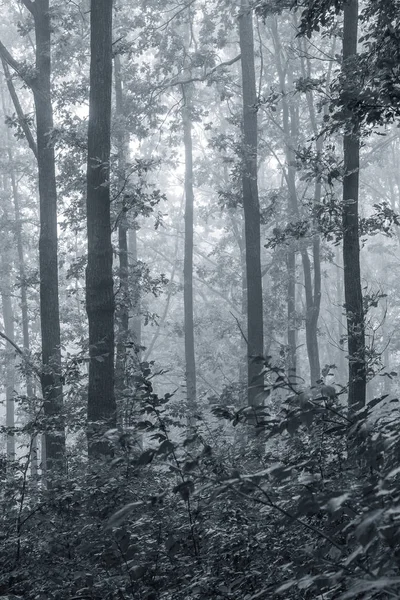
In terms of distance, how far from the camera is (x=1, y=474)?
7.55 m

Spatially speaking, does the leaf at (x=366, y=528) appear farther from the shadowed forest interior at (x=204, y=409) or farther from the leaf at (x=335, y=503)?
the leaf at (x=335, y=503)

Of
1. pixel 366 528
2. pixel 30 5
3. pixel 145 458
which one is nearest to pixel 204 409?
pixel 145 458

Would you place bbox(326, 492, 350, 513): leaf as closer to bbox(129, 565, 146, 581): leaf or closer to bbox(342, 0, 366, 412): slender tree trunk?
bbox(129, 565, 146, 581): leaf

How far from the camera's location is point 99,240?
1001cm

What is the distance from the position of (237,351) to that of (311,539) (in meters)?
28.4

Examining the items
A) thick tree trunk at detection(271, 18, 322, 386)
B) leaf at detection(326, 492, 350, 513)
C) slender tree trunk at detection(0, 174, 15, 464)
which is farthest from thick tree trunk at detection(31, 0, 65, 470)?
slender tree trunk at detection(0, 174, 15, 464)

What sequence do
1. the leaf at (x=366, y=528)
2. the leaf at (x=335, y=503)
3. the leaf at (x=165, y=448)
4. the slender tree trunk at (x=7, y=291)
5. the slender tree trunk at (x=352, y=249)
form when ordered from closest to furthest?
1. the leaf at (x=366, y=528)
2. the leaf at (x=335, y=503)
3. the leaf at (x=165, y=448)
4. the slender tree trunk at (x=352, y=249)
5. the slender tree trunk at (x=7, y=291)

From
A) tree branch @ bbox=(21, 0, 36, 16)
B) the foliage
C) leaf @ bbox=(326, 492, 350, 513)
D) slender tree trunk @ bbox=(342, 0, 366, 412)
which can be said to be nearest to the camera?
leaf @ bbox=(326, 492, 350, 513)

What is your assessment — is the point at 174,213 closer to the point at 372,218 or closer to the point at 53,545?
the point at 372,218

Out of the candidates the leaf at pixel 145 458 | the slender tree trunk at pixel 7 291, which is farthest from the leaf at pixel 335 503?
the slender tree trunk at pixel 7 291

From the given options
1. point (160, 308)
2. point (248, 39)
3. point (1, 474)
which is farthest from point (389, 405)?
point (160, 308)

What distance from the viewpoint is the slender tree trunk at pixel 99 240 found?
9.95 m

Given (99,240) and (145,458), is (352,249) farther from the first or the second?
(145,458)

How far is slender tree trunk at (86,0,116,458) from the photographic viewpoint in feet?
32.6
